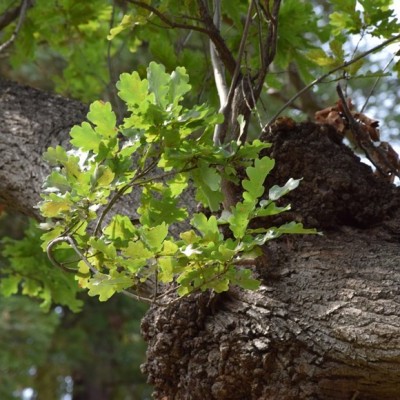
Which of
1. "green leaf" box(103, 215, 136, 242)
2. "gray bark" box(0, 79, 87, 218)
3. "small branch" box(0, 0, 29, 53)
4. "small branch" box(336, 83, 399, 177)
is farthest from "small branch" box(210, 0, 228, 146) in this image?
"small branch" box(0, 0, 29, 53)

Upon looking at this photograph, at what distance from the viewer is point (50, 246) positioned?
1634mm

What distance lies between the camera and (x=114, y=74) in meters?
3.17

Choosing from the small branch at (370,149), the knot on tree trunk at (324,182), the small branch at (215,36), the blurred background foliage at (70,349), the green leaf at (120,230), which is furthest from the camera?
the blurred background foliage at (70,349)

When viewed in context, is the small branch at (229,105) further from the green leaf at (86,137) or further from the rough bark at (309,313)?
the green leaf at (86,137)

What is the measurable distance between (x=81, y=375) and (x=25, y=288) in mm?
7997

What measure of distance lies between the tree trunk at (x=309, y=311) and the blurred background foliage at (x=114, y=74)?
0.26 meters

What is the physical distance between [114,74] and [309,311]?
1772 mm

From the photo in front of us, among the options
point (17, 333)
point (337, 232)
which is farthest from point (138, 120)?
point (17, 333)

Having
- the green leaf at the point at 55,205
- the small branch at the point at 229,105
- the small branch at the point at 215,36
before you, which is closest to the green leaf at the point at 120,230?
the green leaf at the point at 55,205

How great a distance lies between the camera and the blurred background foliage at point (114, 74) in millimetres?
2385

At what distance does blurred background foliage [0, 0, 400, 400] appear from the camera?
238 cm

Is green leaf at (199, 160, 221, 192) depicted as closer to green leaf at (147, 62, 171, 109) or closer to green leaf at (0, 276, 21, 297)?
green leaf at (147, 62, 171, 109)

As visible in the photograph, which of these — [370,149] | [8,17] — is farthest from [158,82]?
[8,17]

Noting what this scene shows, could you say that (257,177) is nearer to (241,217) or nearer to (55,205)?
(241,217)
